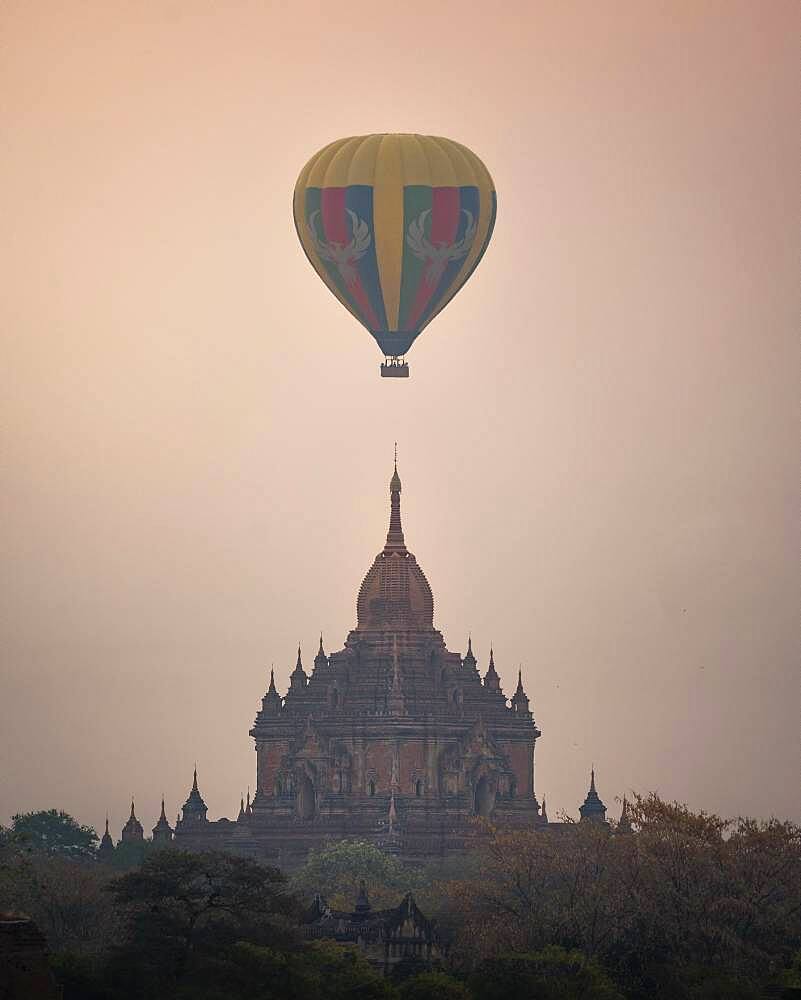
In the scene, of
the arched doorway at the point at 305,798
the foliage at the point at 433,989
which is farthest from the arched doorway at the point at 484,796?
the foliage at the point at 433,989

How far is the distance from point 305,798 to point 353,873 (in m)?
16.8

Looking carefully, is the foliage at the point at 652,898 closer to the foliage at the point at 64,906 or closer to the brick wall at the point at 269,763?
the foliage at the point at 64,906

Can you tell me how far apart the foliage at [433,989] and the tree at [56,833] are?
77398mm

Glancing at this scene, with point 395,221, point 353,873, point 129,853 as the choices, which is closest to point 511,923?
point 353,873

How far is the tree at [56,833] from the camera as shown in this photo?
178 m

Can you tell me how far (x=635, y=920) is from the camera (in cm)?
11019

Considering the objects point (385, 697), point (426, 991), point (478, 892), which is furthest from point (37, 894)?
point (385, 697)

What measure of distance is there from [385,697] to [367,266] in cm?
2129

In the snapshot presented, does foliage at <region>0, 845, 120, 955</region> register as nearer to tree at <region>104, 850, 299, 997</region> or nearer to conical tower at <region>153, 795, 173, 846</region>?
tree at <region>104, 850, 299, 997</region>

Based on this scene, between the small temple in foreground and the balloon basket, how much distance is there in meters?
16.3

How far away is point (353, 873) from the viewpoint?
151 metres

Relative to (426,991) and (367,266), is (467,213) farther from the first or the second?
(426,991)

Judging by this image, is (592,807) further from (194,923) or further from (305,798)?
(194,923)

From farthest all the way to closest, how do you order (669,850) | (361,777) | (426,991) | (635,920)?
(361,777), (669,850), (635,920), (426,991)
